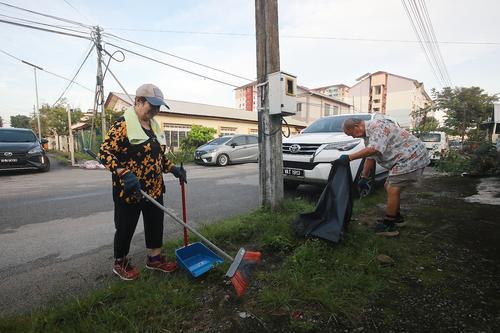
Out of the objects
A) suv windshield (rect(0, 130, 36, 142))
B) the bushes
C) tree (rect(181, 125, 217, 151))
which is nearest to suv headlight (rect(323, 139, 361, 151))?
the bushes

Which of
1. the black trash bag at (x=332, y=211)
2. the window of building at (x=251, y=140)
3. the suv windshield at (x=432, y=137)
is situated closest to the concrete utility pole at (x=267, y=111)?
the black trash bag at (x=332, y=211)

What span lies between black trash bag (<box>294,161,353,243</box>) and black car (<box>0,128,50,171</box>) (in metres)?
10.1

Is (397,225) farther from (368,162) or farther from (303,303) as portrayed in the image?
(303,303)

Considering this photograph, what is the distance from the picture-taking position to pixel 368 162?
3.46 m

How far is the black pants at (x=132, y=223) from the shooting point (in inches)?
87.8

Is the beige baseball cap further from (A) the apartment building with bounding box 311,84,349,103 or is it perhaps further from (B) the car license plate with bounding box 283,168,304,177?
(A) the apartment building with bounding box 311,84,349,103

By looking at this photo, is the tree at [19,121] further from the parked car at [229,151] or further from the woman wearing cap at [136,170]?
the woman wearing cap at [136,170]

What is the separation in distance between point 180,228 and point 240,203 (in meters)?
1.61

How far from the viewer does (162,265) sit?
2.41 m

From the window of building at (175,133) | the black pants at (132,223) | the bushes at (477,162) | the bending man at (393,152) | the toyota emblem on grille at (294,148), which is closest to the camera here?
the black pants at (132,223)

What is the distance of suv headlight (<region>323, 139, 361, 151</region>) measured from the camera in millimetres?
4506

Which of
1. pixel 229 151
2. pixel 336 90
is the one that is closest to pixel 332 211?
pixel 229 151

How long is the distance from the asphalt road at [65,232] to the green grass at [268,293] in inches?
14.8

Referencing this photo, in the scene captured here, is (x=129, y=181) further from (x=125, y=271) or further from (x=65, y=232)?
(x=65, y=232)
